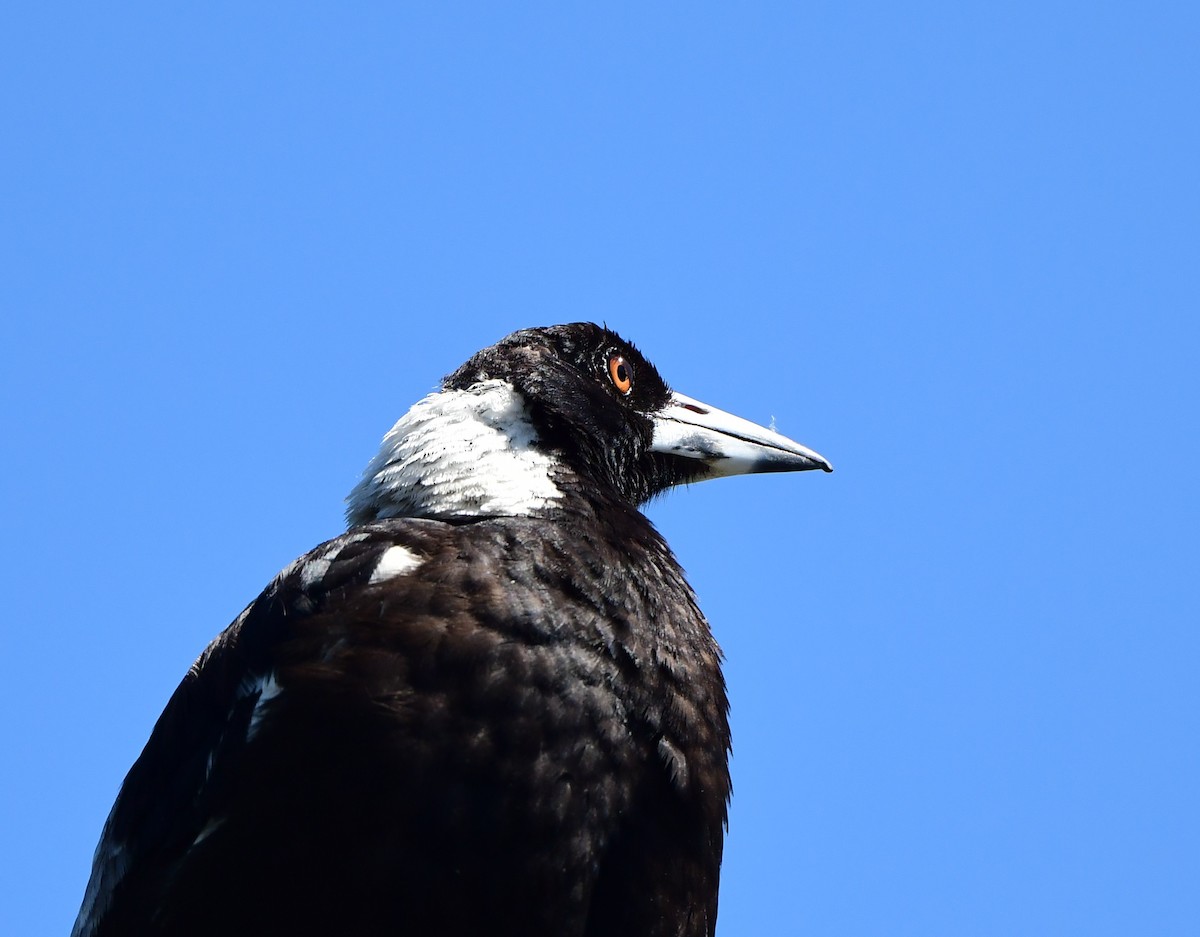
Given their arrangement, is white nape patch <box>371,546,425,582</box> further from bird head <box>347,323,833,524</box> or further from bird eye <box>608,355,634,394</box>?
bird eye <box>608,355,634,394</box>

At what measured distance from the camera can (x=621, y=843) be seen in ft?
14.4

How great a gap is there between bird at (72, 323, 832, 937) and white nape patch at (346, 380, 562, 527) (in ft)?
0.11

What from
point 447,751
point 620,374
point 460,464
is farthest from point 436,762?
point 620,374

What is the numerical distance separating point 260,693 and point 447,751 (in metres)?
0.70

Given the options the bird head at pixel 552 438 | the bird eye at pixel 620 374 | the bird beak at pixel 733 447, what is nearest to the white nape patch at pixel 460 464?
the bird head at pixel 552 438

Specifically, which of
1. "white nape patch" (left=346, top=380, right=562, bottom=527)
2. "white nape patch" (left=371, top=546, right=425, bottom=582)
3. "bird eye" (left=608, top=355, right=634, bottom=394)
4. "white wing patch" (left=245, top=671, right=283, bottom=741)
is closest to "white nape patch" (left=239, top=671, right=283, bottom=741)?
"white wing patch" (left=245, top=671, right=283, bottom=741)

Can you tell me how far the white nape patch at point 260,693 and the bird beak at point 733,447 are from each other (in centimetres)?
229

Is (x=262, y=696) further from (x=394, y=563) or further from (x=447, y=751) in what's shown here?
(x=447, y=751)

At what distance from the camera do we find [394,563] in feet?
15.3

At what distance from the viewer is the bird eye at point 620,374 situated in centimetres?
629

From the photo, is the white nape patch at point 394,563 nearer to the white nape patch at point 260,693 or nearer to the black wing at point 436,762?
the black wing at point 436,762

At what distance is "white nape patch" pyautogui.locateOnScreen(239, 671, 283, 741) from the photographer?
441 cm

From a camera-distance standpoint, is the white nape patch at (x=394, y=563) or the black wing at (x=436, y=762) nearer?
the black wing at (x=436, y=762)

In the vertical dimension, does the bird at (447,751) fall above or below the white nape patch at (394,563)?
below
